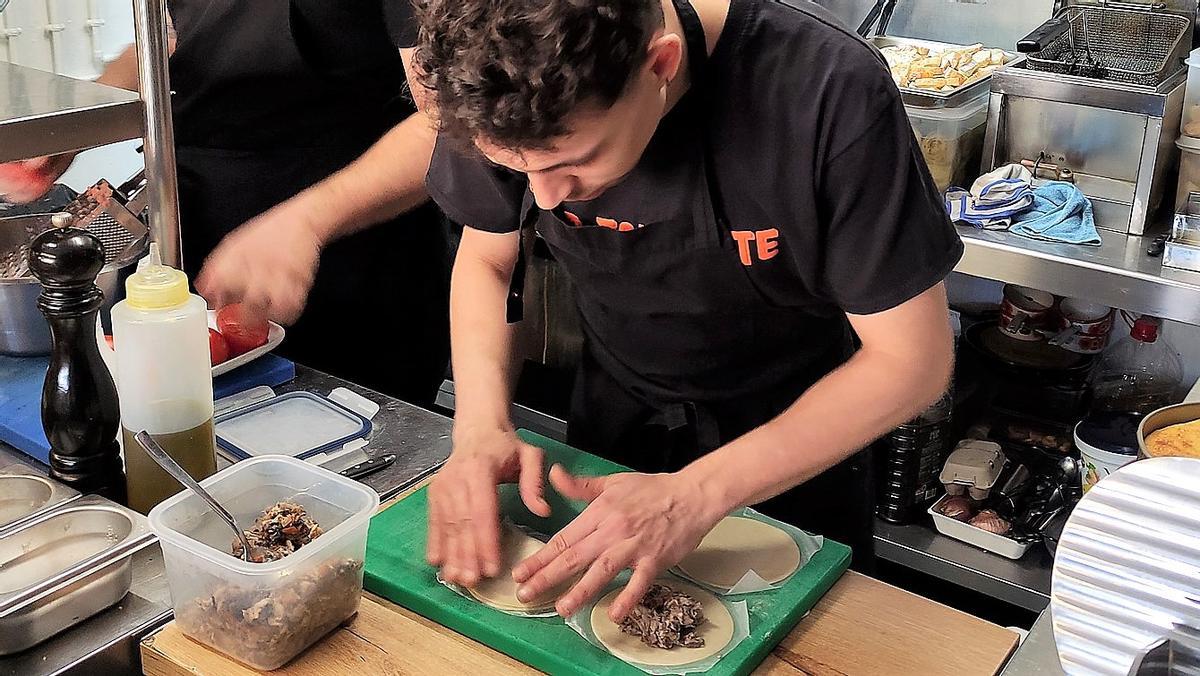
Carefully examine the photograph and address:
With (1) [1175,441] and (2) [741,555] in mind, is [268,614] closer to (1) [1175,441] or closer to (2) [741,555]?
(2) [741,555]

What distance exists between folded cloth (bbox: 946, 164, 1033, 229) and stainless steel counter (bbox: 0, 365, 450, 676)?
3.53 feet

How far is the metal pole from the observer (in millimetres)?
1175

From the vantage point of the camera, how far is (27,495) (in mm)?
1145

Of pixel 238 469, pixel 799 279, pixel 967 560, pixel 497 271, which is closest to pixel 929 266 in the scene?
pixel 799 279

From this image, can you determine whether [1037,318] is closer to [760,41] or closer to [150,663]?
[760,41]

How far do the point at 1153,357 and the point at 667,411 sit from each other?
134 cm

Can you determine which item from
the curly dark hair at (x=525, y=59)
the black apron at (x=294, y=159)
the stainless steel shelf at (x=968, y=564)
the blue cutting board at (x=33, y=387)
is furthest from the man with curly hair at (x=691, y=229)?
the stainless steel shelf at (x=968, y=564)

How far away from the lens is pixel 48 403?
116cm

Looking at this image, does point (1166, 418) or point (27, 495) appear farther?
point (1166, 418)

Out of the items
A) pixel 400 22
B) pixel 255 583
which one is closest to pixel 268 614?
pixel 255 583

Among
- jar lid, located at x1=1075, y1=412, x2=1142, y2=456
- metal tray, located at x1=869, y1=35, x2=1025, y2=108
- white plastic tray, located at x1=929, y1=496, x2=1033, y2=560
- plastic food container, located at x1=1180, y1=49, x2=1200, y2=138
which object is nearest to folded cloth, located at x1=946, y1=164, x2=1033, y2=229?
metal tray, located at x1=869, y1=35, x2=1025, y2=108

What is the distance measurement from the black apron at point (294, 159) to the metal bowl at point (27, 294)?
318 millimetres

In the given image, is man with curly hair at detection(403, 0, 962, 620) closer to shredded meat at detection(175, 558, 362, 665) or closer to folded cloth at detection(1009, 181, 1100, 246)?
shredded meat at detection(175, 558, 362, 665)

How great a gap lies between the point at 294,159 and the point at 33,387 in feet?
1.77
